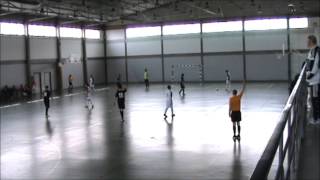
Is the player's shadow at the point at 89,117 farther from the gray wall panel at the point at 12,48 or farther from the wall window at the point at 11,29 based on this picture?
the wall window at the point at 11,29

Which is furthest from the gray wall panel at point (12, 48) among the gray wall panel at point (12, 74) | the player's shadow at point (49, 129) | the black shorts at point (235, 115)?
the black shorts at point (235, 115)

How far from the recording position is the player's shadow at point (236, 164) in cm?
1284

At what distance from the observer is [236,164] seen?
46.9 ft

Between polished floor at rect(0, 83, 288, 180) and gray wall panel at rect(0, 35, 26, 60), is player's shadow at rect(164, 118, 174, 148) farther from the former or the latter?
gray wall panel at rect(0, 35, 26, 60)

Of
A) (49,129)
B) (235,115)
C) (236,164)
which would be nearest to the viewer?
(236,164)

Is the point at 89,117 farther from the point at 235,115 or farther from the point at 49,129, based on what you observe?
the point at 235,115

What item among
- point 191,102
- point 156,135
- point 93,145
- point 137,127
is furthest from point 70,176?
point 191,102

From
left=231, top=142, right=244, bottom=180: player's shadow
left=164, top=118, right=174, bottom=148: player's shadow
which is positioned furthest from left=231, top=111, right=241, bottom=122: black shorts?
left=164, top=118, right=174, bottom=148: player's shadow

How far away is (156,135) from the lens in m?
A: 20.5

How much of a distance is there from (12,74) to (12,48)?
2.73m

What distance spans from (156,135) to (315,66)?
44.3ft

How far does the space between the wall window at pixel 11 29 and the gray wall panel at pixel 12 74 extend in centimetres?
Result: 341

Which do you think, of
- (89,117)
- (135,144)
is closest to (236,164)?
(135,144)

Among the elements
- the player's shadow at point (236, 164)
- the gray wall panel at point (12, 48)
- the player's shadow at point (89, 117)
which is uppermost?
the gray wall panel at point (12, 48)
